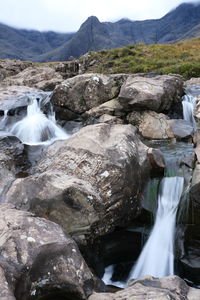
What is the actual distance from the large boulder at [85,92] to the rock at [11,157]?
6677mm

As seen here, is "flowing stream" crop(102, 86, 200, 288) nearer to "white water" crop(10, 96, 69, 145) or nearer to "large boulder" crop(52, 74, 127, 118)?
"white water" crop(10, 96, 69, 145)

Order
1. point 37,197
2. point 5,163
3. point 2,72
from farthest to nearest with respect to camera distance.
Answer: point 2,72
point 5,163
point 37,197

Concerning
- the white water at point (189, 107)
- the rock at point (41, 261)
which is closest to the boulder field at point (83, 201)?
the rock at point (41, 261)

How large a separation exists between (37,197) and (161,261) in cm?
466

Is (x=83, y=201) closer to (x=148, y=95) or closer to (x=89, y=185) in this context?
(x=89, y=185)

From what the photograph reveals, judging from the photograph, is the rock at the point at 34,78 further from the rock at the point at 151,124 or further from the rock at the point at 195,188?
the rock at the point at 195,188

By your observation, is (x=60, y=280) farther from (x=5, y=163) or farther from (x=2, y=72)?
(x=2, y=72)

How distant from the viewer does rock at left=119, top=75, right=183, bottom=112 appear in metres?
20.0

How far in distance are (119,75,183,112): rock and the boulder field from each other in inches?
2.7

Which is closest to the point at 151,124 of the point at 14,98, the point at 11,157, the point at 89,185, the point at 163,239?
the point at 11,157

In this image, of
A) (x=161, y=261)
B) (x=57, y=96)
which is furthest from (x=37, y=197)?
(x=57, y=96)

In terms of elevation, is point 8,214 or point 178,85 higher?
point 178,85

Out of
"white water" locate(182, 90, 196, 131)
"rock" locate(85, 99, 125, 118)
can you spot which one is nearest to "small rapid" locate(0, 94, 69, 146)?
"rock" locate(85, 99, 125, 118)

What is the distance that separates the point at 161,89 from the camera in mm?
20938
